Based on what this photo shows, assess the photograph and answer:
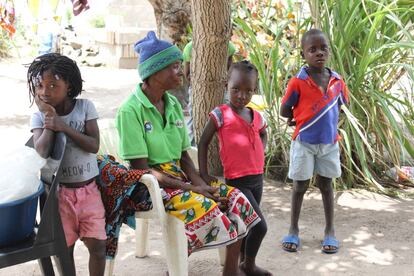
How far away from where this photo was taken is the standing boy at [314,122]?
11.4 ft

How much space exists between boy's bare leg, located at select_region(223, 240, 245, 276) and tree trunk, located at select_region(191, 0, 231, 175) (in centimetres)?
187

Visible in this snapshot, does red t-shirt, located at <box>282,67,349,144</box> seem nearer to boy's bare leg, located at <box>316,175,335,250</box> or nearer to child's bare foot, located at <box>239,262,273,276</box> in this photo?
boy's bare leg, located at <box>316,175,335,250</box>

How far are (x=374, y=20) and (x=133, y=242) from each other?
93.9 inches

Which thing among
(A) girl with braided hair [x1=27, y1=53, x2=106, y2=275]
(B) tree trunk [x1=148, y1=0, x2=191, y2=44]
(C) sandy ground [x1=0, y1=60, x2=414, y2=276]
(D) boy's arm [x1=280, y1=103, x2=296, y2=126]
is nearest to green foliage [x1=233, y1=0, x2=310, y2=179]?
(C) sandy ground [x1=0, y1=60, x2=414, y2=276]

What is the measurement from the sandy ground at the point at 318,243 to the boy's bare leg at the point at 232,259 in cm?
38

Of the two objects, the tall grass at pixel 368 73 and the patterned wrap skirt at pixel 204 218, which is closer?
the patterned wrap skirt at pixel 204 218

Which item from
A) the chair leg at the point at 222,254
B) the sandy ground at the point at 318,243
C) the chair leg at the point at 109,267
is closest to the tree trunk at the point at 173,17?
the sandy ground at the point at 318,243

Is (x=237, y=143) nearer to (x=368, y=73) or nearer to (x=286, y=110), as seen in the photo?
(x=286, y=110)

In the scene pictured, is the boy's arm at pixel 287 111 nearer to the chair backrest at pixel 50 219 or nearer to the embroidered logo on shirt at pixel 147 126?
the embroidered logo on shirt at pixel 147 126

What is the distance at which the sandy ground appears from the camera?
3.31 m

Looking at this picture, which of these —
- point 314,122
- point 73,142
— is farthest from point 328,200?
point 73,142

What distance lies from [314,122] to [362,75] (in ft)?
4.19

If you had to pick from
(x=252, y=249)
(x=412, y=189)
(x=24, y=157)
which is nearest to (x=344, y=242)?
(x=252, y=249)

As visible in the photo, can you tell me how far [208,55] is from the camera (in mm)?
4449
